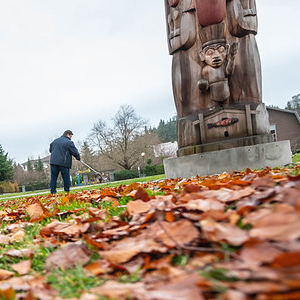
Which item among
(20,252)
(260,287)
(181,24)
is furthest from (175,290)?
(181,24)

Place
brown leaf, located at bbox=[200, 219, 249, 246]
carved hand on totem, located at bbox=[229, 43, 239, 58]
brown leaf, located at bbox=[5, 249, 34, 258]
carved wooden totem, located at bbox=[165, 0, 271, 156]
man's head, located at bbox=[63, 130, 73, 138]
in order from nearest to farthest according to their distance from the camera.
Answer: brown leaf, located at bbox=[200, 219, 249, 246] < brown leaf, located at bbox=[5, 249, 34, 258] < carved hand on totem, located at bbox=[229, 43, 239, 58] < carved wooden totem, located at bbox=[165, 0, 271, 156] < man's head, located at bbox=[63, 130, 73, 138]

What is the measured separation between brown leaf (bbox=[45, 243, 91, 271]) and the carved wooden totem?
5219mm

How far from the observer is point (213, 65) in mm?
6242

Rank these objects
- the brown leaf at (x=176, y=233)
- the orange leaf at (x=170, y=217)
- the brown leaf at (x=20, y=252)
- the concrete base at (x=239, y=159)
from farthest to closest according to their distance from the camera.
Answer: the concrete base at (x=239, y=159) < the brown leaf at (x=20, y=252) < the orange leaf at (x=170, y=217) < the brown leaf at (x=176, y=233)

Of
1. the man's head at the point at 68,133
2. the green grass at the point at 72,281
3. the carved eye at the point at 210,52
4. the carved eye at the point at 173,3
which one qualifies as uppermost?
the carved eye at the point at 173,3

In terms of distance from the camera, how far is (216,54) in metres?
6.18

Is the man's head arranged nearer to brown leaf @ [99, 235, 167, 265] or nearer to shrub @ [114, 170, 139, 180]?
brown leaf @ [99, 235, 167, 265]

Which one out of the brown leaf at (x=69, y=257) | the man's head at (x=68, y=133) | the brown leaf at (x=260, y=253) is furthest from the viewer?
the man's head at (x=68, y=133)

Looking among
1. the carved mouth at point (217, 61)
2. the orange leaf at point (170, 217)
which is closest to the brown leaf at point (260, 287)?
the orange leaf at point (170, 217)

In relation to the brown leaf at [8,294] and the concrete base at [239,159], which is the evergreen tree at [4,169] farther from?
the brown leaf at [8,294]

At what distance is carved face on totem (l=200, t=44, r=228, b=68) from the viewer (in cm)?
618

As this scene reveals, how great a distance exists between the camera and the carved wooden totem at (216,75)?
609 cm

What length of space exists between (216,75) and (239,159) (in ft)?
6.41

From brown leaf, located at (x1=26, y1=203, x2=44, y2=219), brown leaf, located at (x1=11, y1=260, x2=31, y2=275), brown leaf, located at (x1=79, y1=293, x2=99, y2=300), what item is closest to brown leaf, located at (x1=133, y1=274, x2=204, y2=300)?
brown leaf, located at (x1=79, y1=293, x2=99, y2=300)
